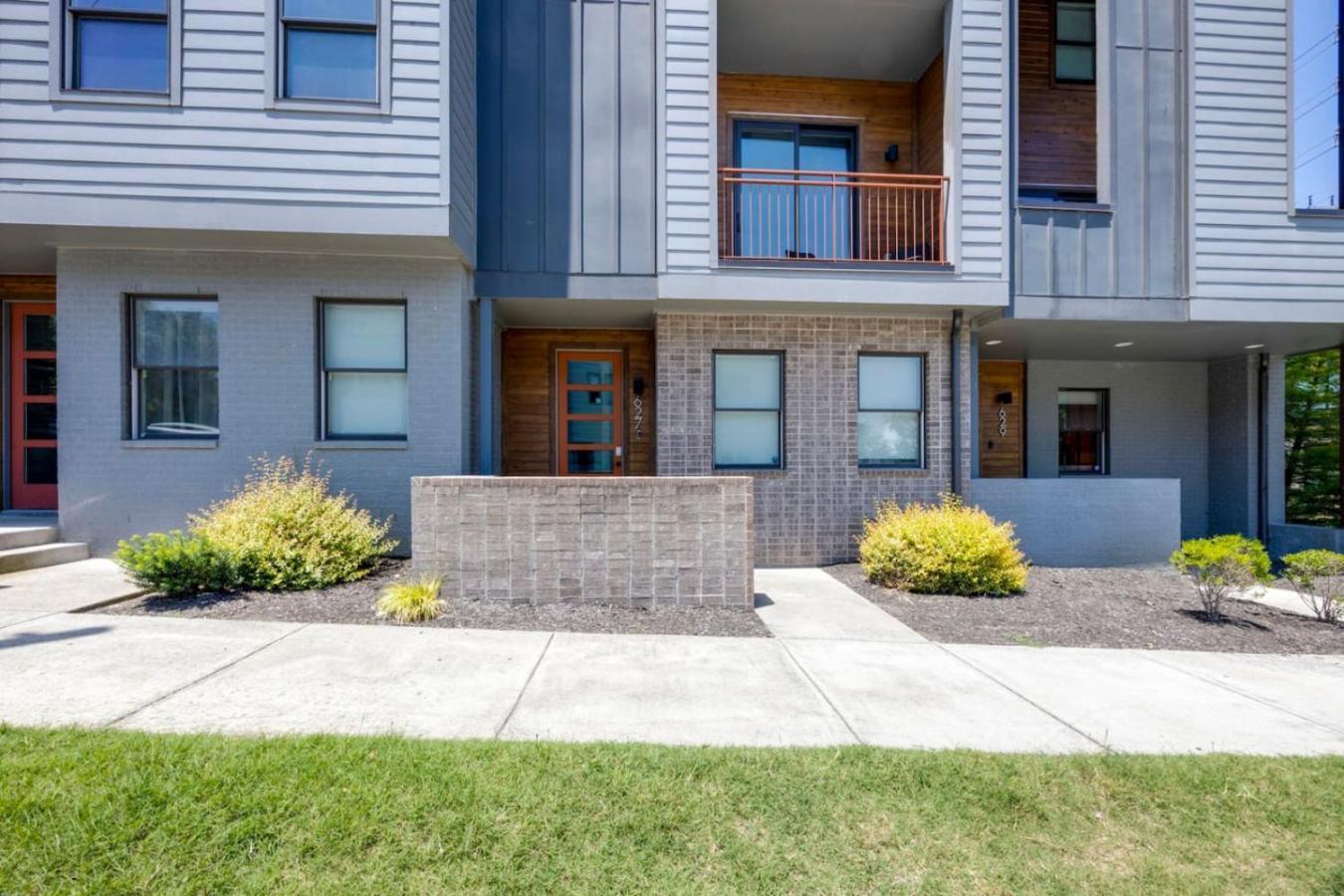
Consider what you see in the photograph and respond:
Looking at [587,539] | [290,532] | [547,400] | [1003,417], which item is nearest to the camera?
[587,539]

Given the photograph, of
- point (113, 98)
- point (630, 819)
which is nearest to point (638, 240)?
point (113, 98)

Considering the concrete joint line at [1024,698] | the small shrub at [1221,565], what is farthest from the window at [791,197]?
the concrete joint line at [1024,698]

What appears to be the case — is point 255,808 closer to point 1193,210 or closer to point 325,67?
point 325,67

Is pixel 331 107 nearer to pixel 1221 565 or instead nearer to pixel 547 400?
pixel 547 400

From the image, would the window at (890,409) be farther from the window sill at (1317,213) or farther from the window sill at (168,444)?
the window sill at (168,444)

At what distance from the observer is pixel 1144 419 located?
11.4 metres

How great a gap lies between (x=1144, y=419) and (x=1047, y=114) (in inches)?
215

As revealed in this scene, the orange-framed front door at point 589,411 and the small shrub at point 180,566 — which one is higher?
the orange-framed front door at point 589,411

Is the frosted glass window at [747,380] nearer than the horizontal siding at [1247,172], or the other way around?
the horizontal siding at [1247,172]

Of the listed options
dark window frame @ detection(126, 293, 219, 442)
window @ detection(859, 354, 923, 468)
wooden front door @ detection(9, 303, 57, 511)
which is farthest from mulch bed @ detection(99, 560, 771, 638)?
wooden front door @ detection(9, 303, 57, 511)

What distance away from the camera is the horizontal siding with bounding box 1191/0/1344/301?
27.9 ft

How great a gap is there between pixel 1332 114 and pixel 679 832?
13223mm

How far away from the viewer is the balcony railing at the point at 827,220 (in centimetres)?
923

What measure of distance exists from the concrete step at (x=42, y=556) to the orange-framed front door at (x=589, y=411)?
5.48 metres
